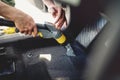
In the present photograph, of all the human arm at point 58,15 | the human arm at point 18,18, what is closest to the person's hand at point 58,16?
the human arm at point 58,15

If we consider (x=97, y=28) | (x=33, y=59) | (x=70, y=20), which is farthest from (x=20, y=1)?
(x=97, y=28)

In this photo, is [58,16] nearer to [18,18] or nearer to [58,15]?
[58,15]

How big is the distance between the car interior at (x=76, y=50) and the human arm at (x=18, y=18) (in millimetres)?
72

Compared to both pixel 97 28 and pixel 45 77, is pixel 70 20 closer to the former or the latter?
pixel 97 28

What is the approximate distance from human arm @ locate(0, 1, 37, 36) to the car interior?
0.24 ft

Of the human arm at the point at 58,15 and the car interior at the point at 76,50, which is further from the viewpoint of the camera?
the human arm at the point at 58,15

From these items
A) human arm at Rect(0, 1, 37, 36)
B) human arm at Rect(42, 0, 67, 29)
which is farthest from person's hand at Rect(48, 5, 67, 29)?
human arm at Rect(0, 1, 37, 36)

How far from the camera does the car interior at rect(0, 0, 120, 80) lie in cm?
127

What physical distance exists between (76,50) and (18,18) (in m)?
→ 0.36

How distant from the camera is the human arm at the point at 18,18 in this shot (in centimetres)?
139

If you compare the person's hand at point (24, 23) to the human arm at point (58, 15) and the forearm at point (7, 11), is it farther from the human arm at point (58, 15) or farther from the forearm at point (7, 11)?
the human arm at point (58, 15)

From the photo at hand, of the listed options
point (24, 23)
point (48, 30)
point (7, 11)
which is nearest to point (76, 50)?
point (48, 30)

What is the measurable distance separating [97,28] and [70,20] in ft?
0.53

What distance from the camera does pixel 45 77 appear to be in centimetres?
145
